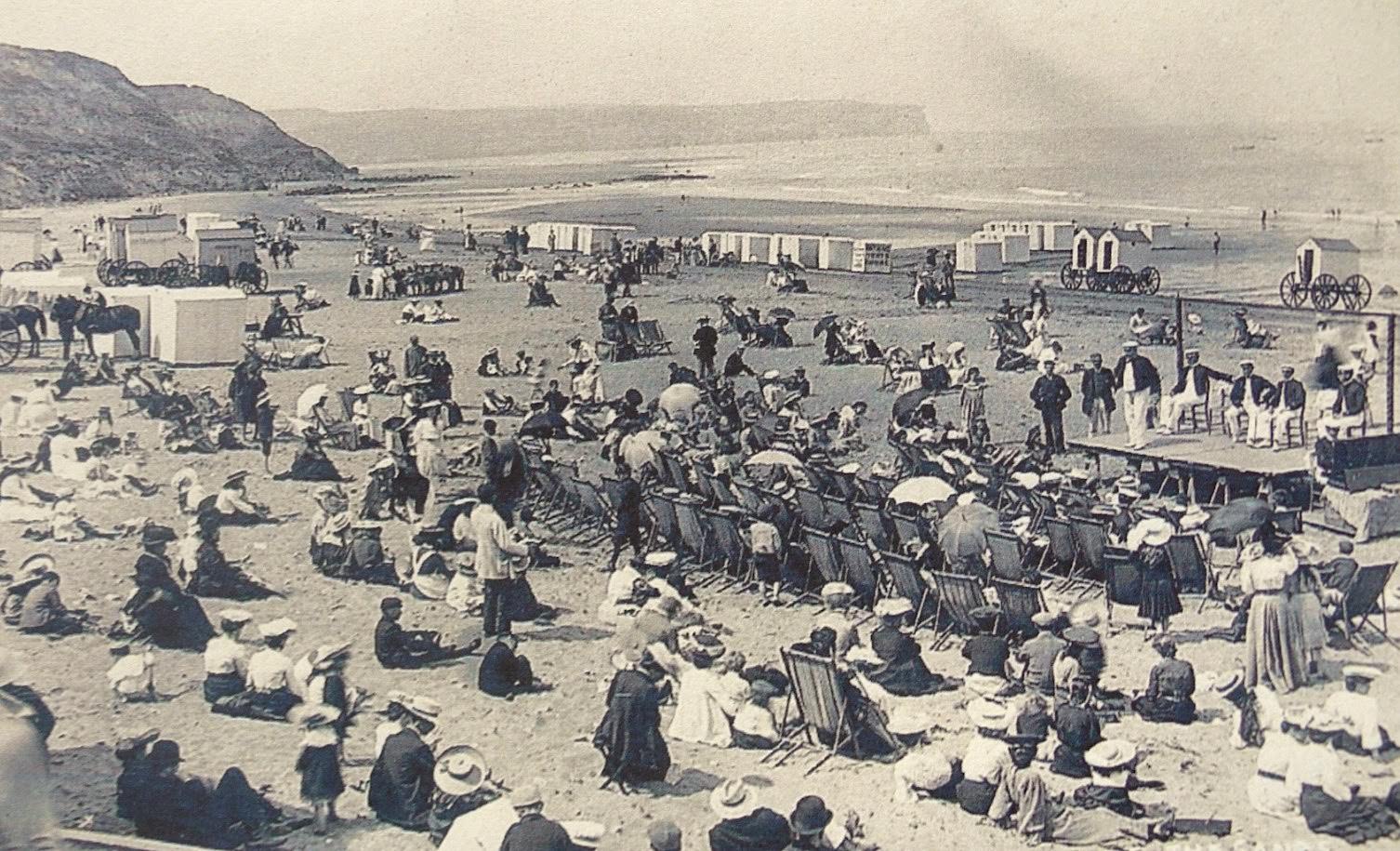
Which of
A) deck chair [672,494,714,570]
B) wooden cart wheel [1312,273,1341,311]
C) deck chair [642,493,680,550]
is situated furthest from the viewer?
deck chair [642,493,680,550]

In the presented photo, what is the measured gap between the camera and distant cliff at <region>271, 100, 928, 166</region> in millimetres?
11516

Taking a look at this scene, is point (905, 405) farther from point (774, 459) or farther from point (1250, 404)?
point (1250, 404)

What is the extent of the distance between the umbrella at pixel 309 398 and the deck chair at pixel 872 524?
4.16m

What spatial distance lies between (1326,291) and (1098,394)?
191 cm

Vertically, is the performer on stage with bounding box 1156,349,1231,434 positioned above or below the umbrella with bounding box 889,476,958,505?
above

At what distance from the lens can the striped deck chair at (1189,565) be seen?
35.8 ft

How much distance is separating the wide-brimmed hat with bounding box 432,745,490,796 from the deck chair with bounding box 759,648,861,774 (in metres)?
1.79

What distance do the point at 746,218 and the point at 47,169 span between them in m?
5.32

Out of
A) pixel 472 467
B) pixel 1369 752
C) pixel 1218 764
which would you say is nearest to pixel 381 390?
pixel 472 467

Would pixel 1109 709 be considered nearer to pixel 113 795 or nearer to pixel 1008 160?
pixel 1008 160

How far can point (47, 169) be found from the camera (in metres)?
11.3

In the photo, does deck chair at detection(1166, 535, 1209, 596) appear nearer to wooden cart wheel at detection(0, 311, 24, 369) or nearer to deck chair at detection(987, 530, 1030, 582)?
deck chair at detection(987, 530, 1030, 582)

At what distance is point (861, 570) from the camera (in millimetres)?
10930

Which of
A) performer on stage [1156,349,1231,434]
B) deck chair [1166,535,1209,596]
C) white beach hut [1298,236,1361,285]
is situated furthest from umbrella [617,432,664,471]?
white beach hut [1298,236,1361,285]
